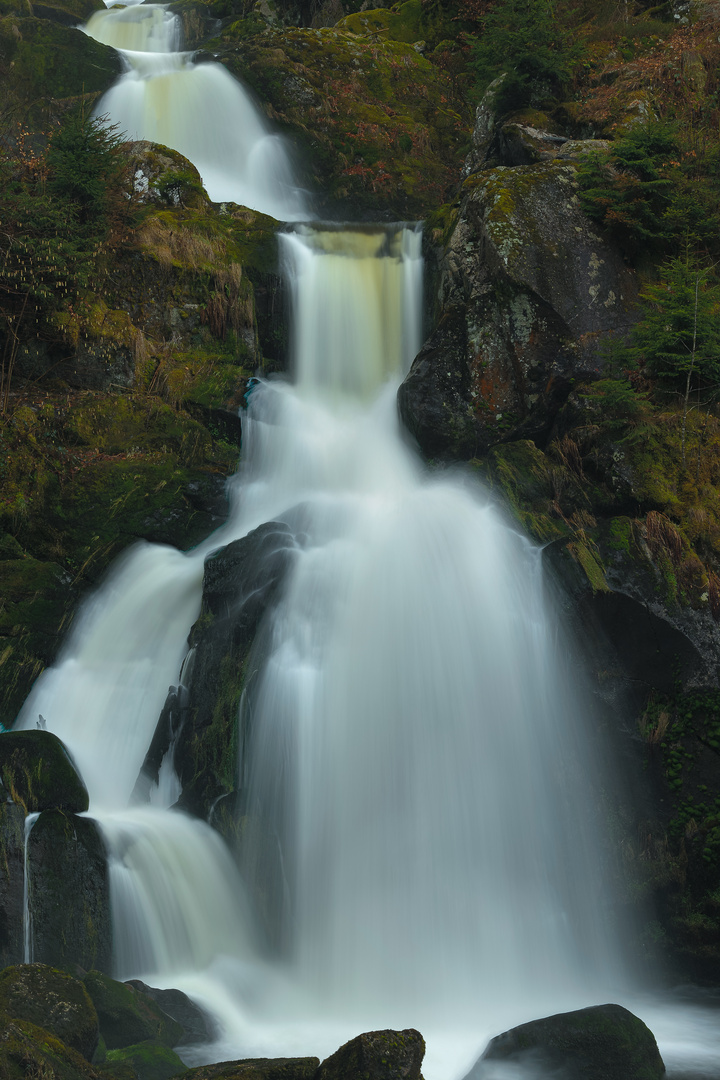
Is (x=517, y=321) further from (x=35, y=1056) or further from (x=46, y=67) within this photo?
(x=46, y=67)

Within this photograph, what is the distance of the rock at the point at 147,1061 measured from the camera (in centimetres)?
464

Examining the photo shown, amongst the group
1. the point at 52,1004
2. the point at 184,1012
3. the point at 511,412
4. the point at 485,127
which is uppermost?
the point at 485,127

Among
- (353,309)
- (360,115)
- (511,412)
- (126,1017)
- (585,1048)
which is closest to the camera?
(585,1048)

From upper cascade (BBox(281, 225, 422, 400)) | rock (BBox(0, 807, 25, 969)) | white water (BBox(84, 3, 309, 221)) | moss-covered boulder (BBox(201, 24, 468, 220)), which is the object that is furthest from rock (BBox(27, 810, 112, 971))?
moss-covered boulder (BBox(201, 24, 468, 220))

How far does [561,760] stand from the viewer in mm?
7309

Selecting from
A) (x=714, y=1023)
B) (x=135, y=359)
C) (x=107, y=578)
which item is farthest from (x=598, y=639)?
(x=135, y=359)

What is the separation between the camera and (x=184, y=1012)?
5602mm

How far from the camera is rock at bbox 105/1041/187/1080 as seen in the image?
4.64 m

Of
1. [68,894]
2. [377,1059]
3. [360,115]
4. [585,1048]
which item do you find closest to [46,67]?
[360,115]

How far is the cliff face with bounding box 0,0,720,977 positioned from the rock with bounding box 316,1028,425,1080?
3.28m

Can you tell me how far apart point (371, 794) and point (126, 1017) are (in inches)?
104

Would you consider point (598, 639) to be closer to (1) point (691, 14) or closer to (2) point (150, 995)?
(2) point (150, 995)

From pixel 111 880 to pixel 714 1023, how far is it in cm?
485

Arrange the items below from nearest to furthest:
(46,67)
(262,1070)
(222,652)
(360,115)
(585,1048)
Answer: (262,1070), (585,1048), (222,652), (46,67), (360,115)
